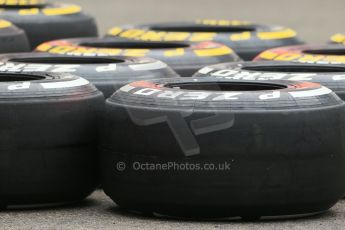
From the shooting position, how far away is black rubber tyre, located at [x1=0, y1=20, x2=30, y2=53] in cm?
946

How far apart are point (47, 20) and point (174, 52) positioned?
2808mm

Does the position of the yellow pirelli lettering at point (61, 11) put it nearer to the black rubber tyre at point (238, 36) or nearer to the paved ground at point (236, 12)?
the black rubber tyre at point (238, 36)

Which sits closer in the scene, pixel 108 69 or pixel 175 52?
pixel 108 69

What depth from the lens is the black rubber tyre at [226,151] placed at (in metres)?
5.91

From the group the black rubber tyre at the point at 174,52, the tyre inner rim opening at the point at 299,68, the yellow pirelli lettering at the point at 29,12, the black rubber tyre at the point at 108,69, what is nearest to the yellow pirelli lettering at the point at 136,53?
the black rubber tyre at the point at 174,52

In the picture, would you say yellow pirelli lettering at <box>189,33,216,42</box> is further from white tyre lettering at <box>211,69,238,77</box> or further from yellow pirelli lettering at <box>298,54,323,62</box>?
white tyre lettering at <box>211,69,238,77</box>

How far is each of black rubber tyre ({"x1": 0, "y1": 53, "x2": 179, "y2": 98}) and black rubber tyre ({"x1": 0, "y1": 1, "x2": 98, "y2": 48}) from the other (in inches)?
128

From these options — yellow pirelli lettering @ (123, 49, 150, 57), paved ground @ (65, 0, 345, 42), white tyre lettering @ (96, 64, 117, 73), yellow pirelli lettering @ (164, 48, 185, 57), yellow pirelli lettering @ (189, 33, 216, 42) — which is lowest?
paved ground @ (65, 0, 345, 42)

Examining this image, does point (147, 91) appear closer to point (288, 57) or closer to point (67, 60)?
point (67, 60)

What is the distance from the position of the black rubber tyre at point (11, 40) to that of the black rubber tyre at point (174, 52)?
521mm

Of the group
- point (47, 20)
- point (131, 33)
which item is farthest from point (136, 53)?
point (47, 20)

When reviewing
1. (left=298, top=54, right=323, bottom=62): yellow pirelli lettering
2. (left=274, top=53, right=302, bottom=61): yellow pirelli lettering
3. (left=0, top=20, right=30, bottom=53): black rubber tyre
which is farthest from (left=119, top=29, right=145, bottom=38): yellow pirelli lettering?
(left=298, top=54, right=323, bottom=62): yellow pirelli lettering

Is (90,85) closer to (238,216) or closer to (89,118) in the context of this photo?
(89,118)

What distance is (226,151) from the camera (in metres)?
5.90
